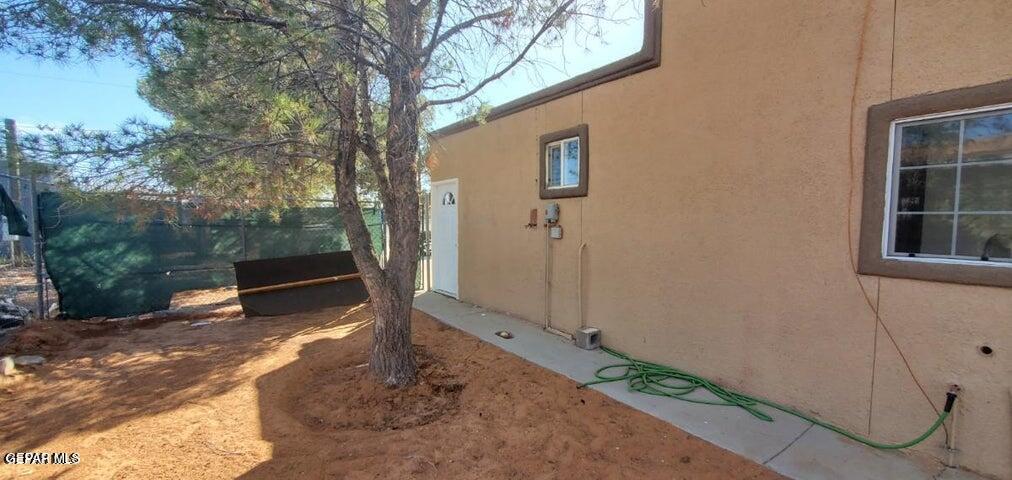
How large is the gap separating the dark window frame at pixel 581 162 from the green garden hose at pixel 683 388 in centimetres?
209

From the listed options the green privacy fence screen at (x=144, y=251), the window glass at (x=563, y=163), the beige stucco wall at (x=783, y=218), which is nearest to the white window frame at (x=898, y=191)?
the beige stucco wall at (x=783, y=218)

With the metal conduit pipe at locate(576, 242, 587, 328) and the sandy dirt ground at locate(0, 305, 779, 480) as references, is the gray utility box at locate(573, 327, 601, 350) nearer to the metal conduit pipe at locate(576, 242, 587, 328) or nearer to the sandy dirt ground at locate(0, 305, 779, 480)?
the metal conduit pipe at locate(576, 242, 587, 328)

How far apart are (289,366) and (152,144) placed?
Answer: 248 centimetres

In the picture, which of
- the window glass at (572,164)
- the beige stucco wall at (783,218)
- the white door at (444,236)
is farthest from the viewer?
the white door at (444,236)

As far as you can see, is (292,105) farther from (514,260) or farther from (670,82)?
(514,260)

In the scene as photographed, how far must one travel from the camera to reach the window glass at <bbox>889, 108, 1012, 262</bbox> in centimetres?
236

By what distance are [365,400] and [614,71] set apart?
4237 millimetres

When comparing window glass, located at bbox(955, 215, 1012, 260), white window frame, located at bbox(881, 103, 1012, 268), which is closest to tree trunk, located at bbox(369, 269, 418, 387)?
white window frame, located at bbox(881, 103, 1012, 268)

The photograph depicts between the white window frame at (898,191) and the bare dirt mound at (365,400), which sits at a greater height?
the white window frame at (898,191)

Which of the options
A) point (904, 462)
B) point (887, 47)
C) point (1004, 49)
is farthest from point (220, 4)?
point (904, 462)

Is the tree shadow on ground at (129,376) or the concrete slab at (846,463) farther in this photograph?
the tree shadow on ground at (129,376)

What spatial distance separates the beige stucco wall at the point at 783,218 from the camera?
244 centimetres

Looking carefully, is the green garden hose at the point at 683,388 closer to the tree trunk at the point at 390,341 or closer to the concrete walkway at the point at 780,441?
the concrete walkway at the point at 780,441

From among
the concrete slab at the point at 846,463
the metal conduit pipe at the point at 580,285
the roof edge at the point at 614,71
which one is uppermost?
the roof edge at the point at 614,71
